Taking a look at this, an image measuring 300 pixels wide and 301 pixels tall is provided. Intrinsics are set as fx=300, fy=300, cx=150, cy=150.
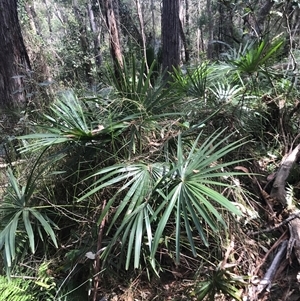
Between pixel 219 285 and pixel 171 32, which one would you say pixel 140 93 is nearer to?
pixel 219 285

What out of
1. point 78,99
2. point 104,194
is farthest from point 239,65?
point 104,194

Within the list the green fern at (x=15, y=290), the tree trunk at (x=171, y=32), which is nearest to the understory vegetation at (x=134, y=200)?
the green fern at (x=15, y=290)

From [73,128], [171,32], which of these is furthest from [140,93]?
[171,32]

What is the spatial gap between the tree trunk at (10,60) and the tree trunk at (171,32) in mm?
2299

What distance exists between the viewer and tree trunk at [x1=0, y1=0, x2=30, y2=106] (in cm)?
383

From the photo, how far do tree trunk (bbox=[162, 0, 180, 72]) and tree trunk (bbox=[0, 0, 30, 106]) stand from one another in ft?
7.54

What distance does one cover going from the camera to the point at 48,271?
1.87m

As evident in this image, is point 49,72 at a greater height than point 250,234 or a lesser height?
greater

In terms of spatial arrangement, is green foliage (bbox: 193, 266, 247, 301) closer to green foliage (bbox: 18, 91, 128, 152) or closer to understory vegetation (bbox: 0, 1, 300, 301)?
understory vegetation (bbox: 0, 1, 300, 301)

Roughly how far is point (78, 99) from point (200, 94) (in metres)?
1.06

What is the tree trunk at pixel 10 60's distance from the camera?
12.6 ft

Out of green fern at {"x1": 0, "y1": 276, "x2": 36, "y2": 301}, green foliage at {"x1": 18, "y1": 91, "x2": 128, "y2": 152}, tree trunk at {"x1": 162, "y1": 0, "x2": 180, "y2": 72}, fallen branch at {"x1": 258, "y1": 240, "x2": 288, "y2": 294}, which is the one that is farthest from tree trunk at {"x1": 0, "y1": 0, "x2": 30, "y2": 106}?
fallen branch at {"x1": 258, "y1": 240, "x2": 288, "y2": 294}

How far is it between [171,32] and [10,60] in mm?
2566

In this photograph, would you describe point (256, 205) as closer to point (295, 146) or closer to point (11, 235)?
point (295, 146)
